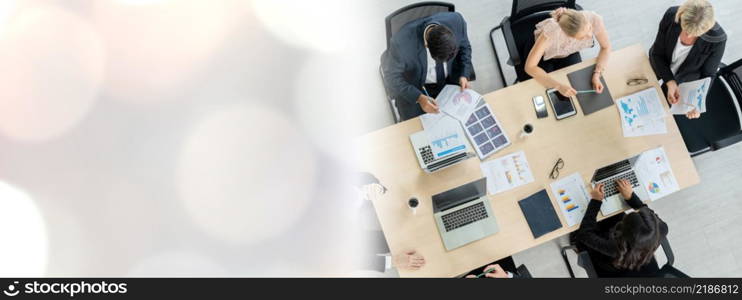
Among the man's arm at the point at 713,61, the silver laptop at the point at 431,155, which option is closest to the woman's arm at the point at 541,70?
the silver laptop at the point at 431,155

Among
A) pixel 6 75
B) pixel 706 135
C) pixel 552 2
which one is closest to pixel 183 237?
pixel 6 75

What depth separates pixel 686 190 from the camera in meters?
2.93

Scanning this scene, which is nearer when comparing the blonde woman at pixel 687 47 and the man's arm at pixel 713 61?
the blonde woman at pixel 687 47

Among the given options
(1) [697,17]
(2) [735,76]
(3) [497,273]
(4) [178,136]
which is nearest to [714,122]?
(2) [735,76]

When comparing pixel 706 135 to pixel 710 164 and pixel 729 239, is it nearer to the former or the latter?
pixel 710 164

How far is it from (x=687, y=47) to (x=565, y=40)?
2.27ft

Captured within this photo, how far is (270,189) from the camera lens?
290 centimetres

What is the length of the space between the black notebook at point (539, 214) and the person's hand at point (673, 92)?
1016 millimetres

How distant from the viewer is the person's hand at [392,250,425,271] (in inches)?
83.7

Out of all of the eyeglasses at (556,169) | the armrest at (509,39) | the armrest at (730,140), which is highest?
the armrest at (509,39)

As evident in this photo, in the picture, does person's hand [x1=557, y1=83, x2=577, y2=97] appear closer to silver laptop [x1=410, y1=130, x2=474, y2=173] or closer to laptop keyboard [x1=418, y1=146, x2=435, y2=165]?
silver laptop [x1=410, y1=130, x2=474, y2=173]

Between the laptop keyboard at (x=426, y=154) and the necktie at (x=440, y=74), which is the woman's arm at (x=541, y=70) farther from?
the laptop keyboard at (x=426, y=154)

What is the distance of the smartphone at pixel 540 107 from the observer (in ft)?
7.66
